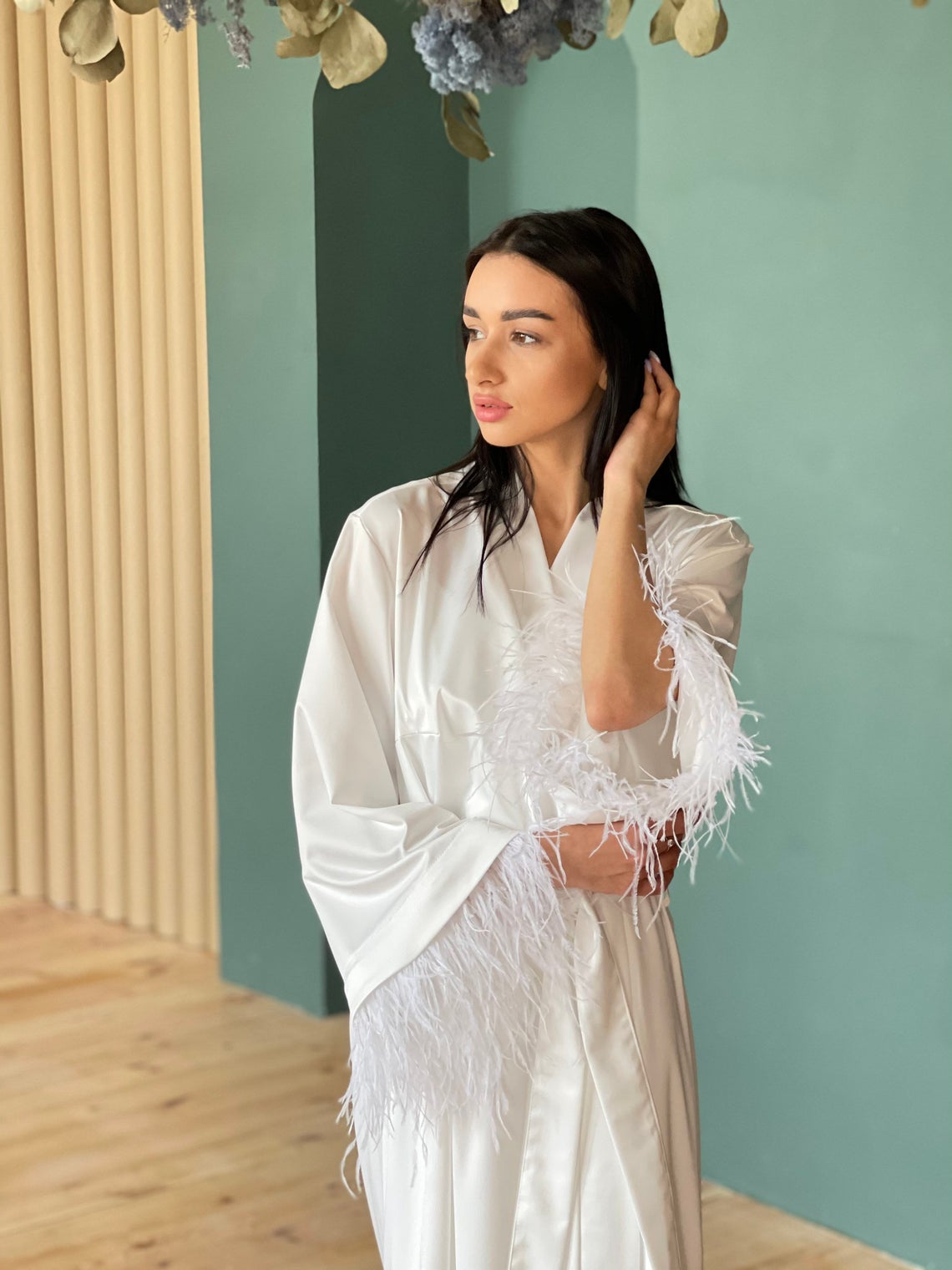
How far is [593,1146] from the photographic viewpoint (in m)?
1.57

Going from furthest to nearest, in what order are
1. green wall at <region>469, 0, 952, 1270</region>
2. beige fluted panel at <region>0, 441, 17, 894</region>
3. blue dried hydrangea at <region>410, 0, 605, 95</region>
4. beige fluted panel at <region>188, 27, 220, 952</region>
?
beige fluted panel at <region>0, 441, 17, 894</region>, beige fluted panel at <region>188, 27, 220, 952</region>, green wall at <region>469, 0, 952, 1270</region>, blue dried hydrangea at <region>410, 0, 605, 95</region>

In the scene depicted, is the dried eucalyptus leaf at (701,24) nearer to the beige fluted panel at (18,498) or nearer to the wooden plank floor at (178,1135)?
the wooden plank floor at (178,1135)

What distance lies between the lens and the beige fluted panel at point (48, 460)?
4.15 metres

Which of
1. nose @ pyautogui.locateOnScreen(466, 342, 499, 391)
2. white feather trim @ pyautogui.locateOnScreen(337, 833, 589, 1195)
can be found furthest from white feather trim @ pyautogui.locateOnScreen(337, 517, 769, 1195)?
nose @ pyautogui.locateOnScreen(466, 342, 499, 391)

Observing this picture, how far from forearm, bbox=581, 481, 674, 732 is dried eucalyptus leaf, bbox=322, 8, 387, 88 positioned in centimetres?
77

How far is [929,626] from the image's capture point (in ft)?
7.93

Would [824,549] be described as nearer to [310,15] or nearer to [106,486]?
[310,15]

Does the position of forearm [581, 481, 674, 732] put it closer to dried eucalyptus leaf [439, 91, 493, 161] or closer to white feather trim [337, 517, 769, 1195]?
white feather trim [337, 517, 769, 1195]

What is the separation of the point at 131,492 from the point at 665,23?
11.1ft

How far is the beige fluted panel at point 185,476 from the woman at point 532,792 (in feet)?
7.76

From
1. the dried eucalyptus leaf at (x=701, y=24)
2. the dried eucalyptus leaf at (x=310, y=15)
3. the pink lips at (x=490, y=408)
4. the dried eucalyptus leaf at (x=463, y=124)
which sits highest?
the dried eucalyptus leaf at (x=463, y=124)

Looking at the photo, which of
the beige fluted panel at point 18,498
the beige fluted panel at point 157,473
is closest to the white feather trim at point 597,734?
the beige fluted panel at point 157,473

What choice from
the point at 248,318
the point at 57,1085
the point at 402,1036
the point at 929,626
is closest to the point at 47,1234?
the point at 57,1085

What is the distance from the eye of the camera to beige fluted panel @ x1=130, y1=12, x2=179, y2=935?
3.88 meters
